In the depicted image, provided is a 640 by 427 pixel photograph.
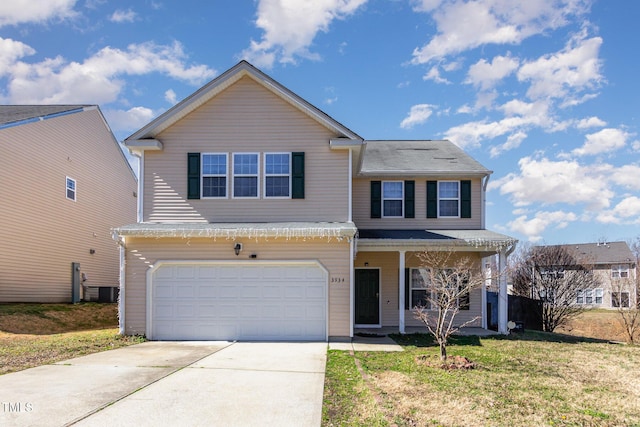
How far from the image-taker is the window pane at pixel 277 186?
1331 centimetres

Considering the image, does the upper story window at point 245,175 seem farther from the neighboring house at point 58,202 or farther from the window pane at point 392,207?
the neighboring house at point 58,202

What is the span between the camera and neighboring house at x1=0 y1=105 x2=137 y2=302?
1705 centimetres

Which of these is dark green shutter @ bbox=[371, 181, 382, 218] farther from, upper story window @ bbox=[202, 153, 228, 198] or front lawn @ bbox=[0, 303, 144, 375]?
front lawn @ bbox=[0, 303, 144, 375]

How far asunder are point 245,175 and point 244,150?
0.70 metres

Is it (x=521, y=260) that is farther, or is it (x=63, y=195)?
(x=521, y=260)

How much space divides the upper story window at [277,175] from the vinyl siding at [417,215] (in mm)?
3575

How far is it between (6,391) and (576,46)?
51.6 feet

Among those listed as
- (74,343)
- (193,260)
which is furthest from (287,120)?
(74,343)

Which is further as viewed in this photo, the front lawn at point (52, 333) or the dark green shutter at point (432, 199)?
the dark green shutter at point (432, 199)

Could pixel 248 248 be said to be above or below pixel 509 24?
below

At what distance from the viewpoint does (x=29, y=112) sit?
62.5ft

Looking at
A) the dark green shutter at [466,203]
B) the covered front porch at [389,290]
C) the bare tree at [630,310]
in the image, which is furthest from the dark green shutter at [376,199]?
the bare tree at [630,310]

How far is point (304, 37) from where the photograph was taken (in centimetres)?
1432

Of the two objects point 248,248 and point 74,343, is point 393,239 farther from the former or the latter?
point 74,343
